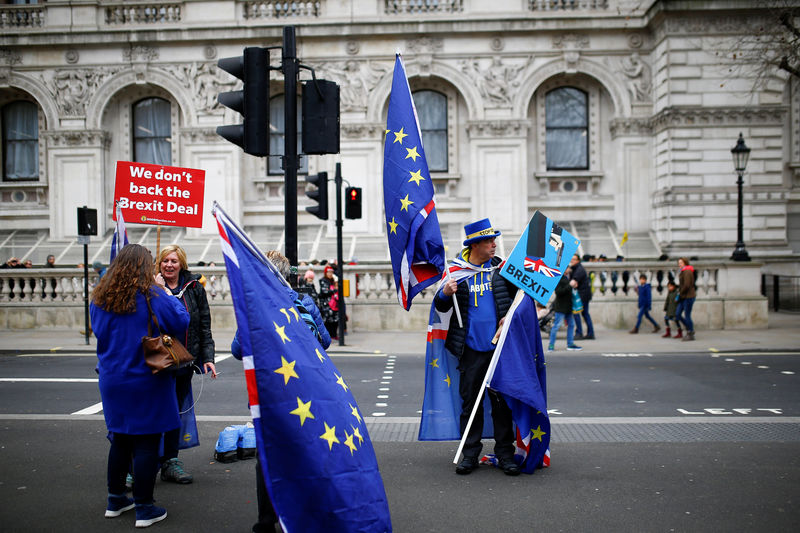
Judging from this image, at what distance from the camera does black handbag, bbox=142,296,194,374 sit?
189 inches

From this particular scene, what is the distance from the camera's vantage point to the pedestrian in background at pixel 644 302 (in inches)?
682

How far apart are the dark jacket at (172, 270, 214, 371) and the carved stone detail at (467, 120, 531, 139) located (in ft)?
65.7

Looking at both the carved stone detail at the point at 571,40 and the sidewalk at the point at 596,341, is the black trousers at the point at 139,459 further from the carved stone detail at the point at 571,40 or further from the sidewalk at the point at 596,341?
the carved stone detail at the point at 571,40

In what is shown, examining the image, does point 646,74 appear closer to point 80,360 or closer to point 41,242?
point 80,360

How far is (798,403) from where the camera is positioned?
9.05 metres

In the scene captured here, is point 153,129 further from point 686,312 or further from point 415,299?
point 686,312

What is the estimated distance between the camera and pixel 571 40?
25203 millimetres

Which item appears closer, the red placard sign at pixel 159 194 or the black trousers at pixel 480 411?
the black trousers at pixel 480 411

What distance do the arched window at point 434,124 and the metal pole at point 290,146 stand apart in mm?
19812

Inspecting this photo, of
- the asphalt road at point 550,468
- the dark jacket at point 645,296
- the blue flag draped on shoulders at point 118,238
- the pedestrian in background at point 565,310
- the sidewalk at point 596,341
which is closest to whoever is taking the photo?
the asphalt road at point 550,468

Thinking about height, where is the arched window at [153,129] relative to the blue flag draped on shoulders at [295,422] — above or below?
above

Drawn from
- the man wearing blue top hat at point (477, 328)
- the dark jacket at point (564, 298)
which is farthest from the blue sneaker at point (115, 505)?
the dark jacket at point (564, 298)

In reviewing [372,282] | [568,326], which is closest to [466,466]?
[568,326]

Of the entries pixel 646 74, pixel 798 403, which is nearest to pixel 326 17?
pixel 646 74
